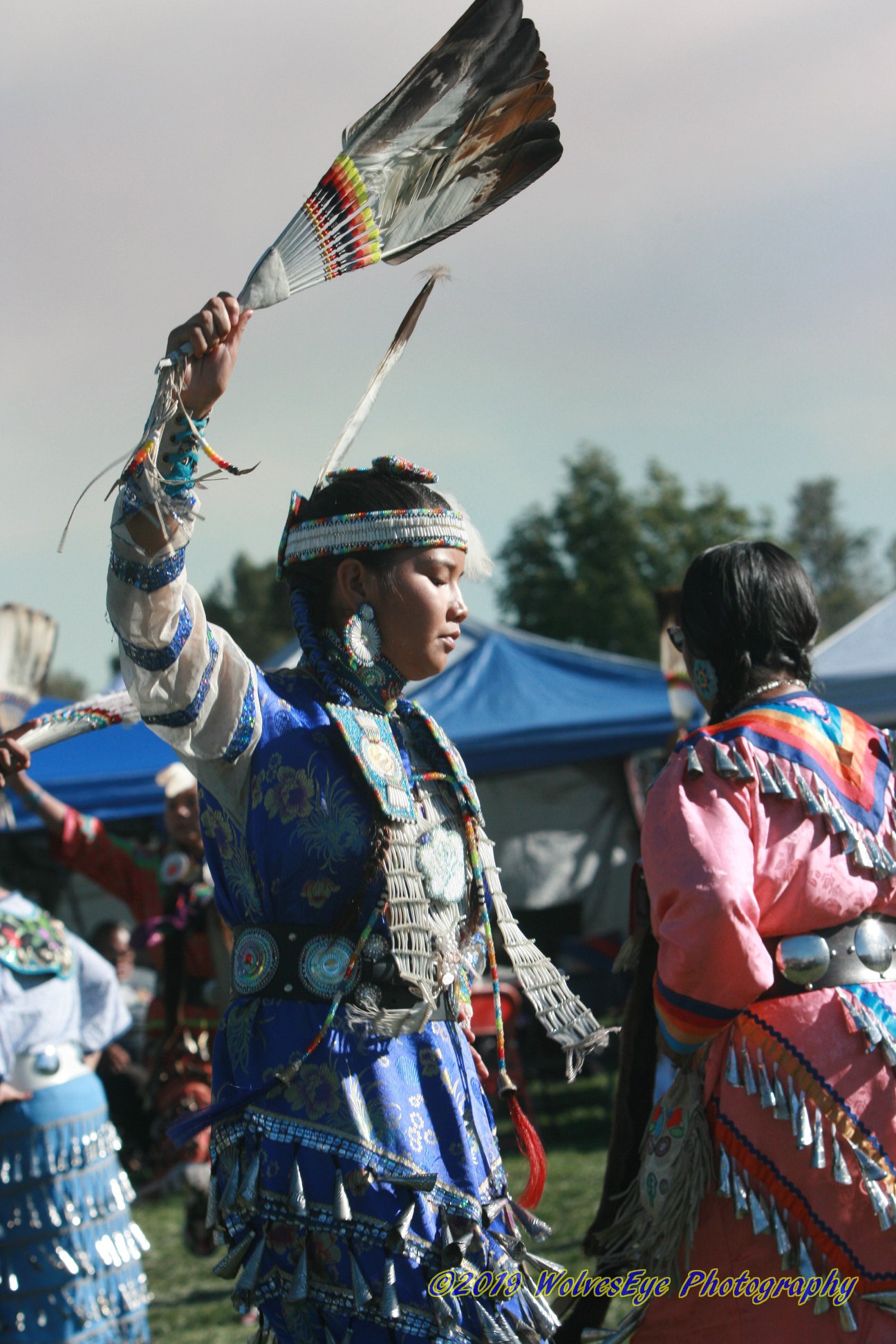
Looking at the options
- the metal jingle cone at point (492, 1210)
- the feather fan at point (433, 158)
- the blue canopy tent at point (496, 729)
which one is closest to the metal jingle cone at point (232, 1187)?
the metal jingle cone at point (492, 1210)

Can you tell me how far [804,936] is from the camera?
2096mm

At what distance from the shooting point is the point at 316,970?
200 cm

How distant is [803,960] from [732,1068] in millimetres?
206

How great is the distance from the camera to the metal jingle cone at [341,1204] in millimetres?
1881

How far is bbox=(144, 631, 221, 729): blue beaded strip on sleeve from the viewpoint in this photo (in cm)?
188

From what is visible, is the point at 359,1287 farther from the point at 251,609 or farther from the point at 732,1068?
the point at 251,609

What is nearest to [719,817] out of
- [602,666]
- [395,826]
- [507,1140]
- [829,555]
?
[395,826]

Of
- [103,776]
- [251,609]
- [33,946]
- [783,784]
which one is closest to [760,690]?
[783,784]

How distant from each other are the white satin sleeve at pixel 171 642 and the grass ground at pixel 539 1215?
10.2 ft

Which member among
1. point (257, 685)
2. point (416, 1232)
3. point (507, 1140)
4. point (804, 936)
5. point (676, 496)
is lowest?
point (507, 1140)

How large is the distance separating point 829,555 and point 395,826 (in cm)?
4434

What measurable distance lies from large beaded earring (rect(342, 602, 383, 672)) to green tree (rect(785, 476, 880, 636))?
4160cm

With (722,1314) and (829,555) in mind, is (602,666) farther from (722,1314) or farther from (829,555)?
(829,555)

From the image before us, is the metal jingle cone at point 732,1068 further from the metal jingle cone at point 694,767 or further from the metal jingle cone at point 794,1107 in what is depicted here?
the metal jingle cone at point 694,767
